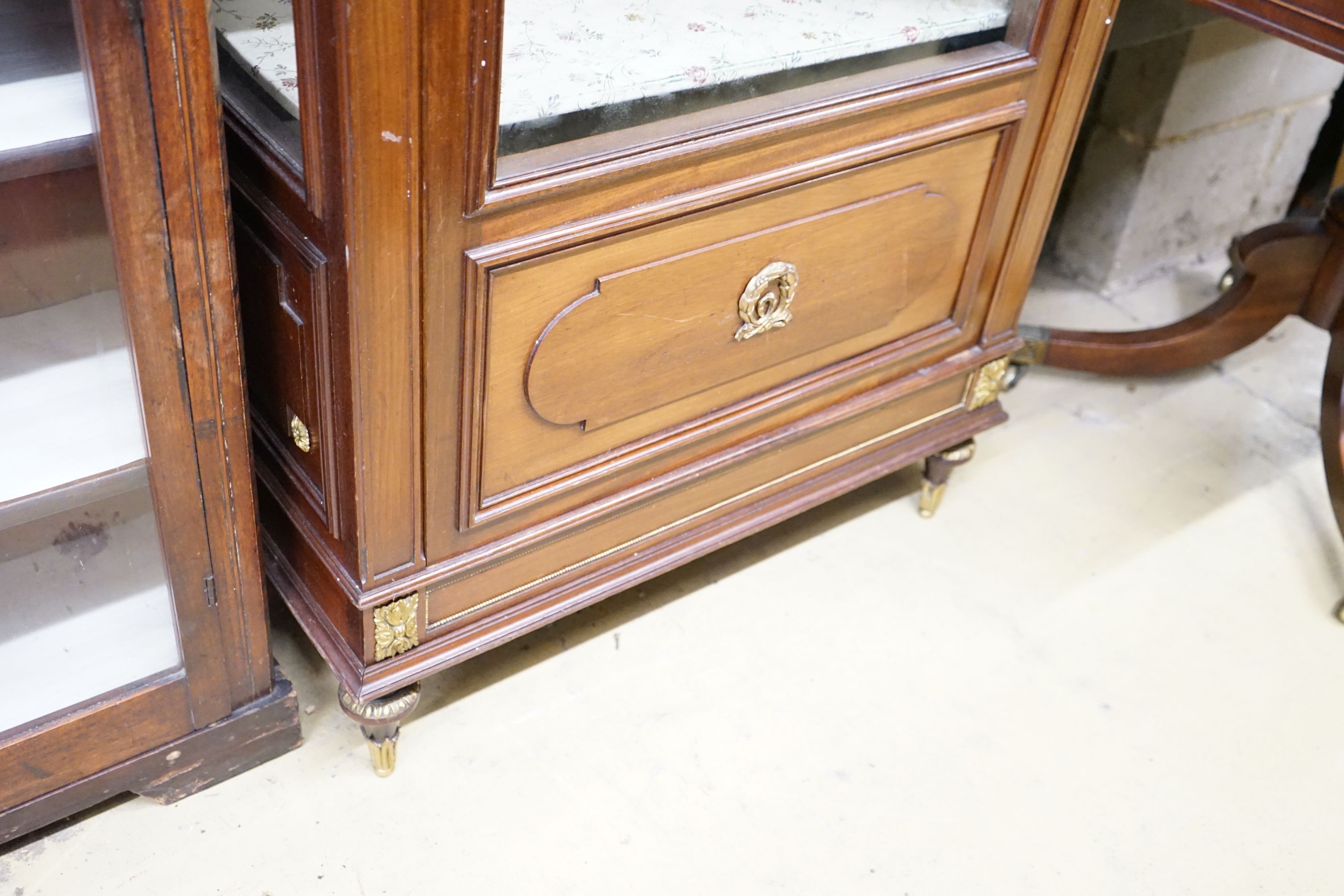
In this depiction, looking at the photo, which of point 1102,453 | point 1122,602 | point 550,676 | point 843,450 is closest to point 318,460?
point 550,676

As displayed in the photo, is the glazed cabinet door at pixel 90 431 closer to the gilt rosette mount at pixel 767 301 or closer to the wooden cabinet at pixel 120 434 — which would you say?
the wooden cabinet at pixel 120 434

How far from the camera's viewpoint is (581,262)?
102 cm

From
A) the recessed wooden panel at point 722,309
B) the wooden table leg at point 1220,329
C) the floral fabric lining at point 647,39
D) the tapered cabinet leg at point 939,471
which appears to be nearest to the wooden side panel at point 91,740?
the recessed wooden panel at point 722,309

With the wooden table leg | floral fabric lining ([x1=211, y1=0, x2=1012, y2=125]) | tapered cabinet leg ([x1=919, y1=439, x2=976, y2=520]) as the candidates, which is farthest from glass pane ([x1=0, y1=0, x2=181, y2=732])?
the wooden table leg

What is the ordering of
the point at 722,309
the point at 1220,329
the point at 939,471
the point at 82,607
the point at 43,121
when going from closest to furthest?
1. the point at 43,121
2. the point at 82,607
3. the point at 722,309
4. the point at 939,471
5. the point at 1220,329

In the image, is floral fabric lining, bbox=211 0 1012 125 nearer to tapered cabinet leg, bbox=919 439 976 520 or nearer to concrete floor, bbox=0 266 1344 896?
tapered cabinet leg, bbox=919 439 976 520

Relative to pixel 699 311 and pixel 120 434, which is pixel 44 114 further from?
pixel 699 311

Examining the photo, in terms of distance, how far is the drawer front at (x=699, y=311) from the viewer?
1.04m

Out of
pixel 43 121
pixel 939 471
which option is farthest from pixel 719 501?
pixel 43 121

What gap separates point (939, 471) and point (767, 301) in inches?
19.3

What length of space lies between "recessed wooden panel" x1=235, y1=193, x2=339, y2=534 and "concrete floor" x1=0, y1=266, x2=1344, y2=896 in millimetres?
307

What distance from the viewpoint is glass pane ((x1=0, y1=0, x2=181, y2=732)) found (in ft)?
2.70

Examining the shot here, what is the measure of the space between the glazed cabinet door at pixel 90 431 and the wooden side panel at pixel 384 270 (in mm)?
125

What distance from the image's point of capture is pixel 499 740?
51.0 inches
